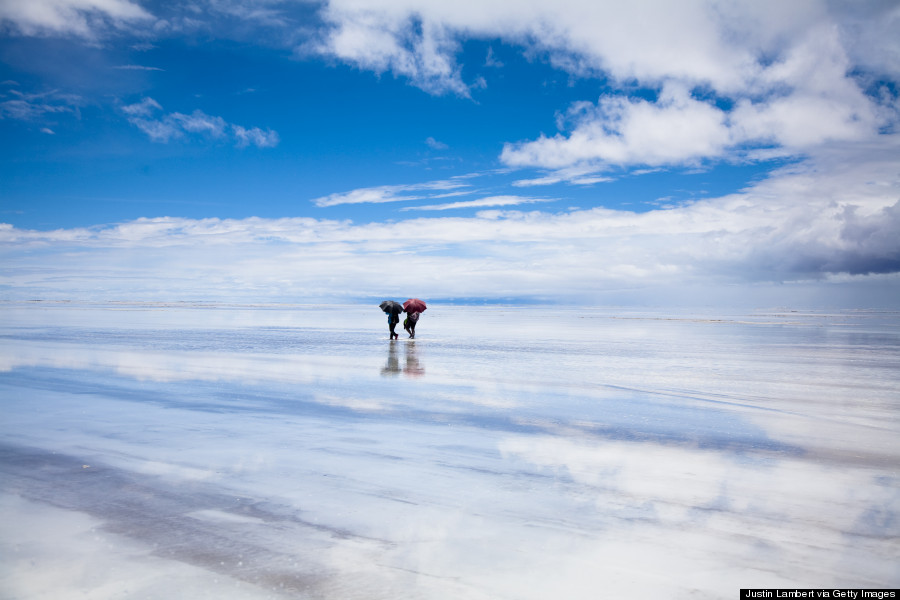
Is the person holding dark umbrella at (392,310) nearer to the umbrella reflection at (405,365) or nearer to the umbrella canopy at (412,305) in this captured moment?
the umbrella canopy at (412,305)

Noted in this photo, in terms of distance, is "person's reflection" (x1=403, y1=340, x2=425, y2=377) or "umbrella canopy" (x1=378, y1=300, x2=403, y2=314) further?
"umbrella canopy" (x1=378, y1=300, x2=403, y2=314)

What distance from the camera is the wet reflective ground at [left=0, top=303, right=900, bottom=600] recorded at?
415cm

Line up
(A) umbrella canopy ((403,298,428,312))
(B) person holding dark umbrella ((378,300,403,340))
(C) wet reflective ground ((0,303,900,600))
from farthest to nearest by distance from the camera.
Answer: (A) umbrella canopy ((403,298,428,312)), (B) person holding dark umbrella ((378,300,403,340)), (C) wet reflective ground ((0,303,900,600))

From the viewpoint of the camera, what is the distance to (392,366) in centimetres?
1700

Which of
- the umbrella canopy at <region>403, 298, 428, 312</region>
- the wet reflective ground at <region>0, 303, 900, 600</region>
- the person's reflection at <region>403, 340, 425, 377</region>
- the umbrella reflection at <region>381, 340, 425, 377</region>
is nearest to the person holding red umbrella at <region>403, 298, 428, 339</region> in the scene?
the umbrella canopy at <region>403, 298, 428, 312</region>

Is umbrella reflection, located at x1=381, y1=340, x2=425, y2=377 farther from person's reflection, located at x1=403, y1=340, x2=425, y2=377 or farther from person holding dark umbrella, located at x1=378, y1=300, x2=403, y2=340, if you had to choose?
person holding dark umbrella, located at x1=378, y1=300, x2=403, y2=340

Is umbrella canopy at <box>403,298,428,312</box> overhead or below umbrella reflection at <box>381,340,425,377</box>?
overhead

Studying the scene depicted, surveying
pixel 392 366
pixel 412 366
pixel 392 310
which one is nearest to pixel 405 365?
pixel 412 366

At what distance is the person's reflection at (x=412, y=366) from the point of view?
1546cm

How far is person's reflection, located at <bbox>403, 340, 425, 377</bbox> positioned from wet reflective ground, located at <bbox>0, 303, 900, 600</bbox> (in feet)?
5.09

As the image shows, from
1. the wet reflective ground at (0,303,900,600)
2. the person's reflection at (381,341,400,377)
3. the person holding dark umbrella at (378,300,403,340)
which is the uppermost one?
the person holding dark umbrella at (378,300,403,340)

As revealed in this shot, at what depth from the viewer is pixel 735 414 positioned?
34.1ft

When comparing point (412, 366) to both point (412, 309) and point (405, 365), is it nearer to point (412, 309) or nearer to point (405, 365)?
point (405, 365)

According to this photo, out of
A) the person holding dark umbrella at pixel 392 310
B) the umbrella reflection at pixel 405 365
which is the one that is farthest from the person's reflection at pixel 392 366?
the person holding dark umbrella at pixel 392 310
